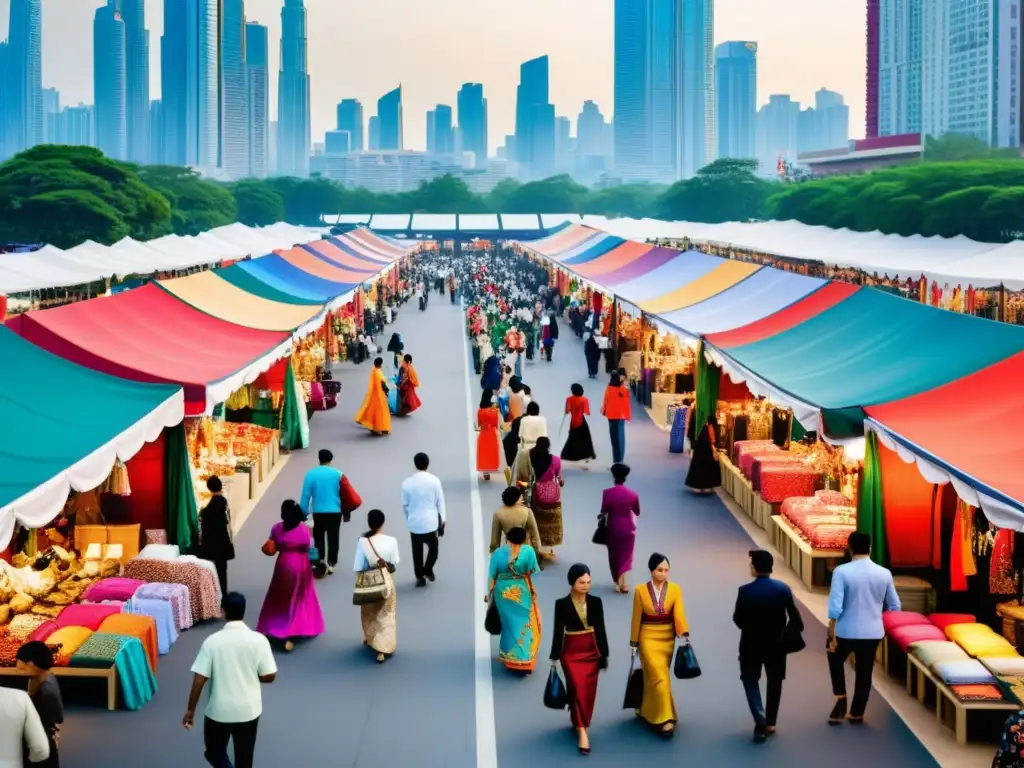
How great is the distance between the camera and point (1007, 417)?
1000 cm

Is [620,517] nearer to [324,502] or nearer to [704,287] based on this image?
[324,502]

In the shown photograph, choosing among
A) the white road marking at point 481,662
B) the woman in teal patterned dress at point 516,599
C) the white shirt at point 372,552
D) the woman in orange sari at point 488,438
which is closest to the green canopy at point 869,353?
the woman in orange sari at point 488,438

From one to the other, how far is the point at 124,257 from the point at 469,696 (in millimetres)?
40696

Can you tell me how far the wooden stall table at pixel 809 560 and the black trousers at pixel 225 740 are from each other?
6.24 metres

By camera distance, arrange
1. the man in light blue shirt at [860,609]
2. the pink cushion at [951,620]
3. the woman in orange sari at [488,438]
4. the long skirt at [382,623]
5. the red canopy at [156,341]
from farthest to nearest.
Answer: the woman in orange sari at [488,438]
the red canopy at [156,341]
the long skirt at [382,623]
the pink cushion at [951,620]
the man in light blue shirt at [860,609]

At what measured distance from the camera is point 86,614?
30.9ft

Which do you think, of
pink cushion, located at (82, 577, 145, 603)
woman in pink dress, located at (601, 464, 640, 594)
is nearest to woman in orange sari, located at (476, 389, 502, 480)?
woman in pink dress, located at (601, 464, 640, 594)

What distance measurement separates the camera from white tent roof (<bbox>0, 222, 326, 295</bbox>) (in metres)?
35.8

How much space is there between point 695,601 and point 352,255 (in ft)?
134

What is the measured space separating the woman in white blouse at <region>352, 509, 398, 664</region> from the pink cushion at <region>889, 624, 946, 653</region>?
3621mm

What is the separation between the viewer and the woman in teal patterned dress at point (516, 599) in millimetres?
8977

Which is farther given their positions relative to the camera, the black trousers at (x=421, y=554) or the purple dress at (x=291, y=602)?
the black trousers at (x=421, y=554)

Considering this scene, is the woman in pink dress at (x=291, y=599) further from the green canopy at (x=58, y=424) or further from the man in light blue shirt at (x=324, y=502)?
the man in light blue shirt at (x=324, y=502)

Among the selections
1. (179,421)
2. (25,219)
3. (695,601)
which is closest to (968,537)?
(695,601)
